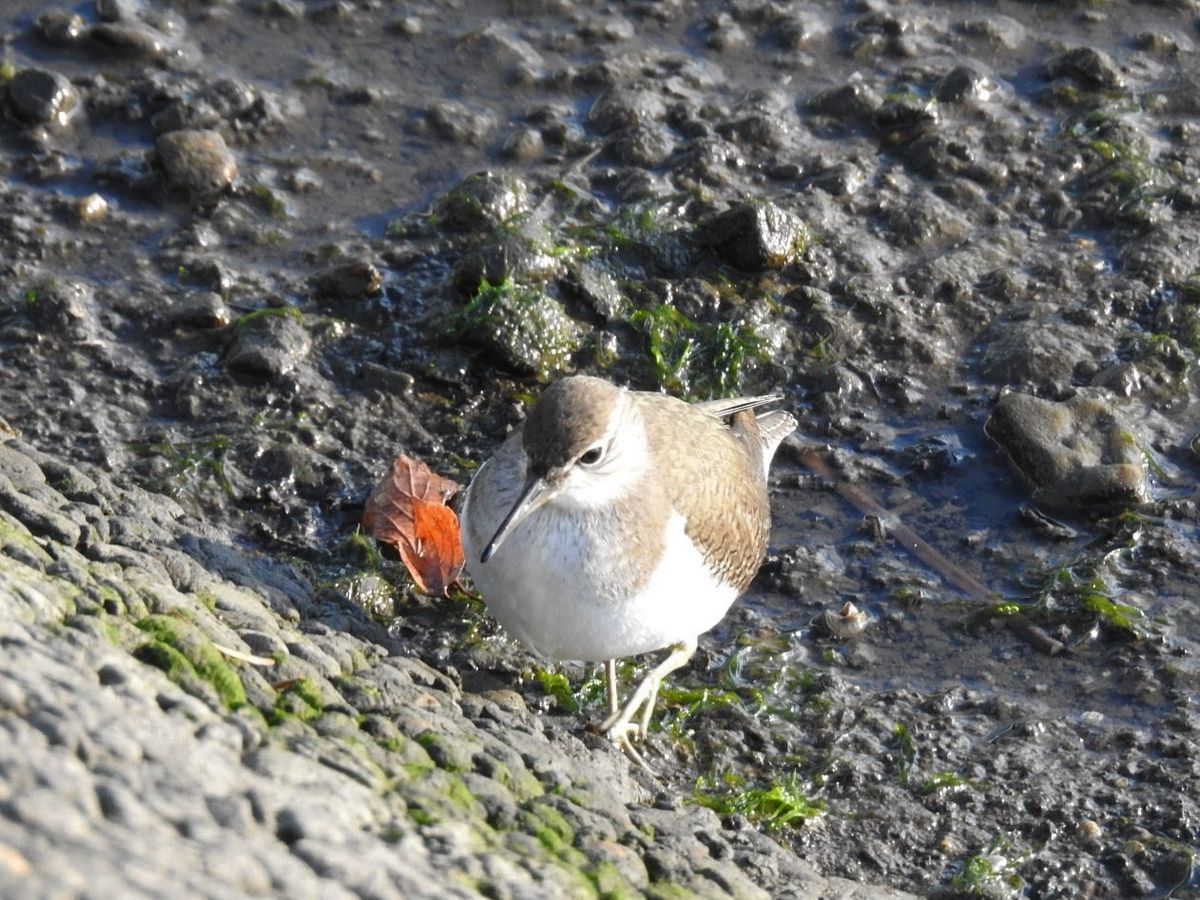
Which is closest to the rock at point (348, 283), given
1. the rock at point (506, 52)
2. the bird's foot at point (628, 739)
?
the rock at point (506, 52)

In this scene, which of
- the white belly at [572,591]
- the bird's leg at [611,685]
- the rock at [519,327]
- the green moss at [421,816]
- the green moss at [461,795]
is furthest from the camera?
the rock at [519,327]

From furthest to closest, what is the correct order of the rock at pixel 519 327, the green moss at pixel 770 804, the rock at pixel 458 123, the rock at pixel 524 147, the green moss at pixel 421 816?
the rock at pixel 458 123 < the rock at pixel 524 147 < the rock at pixel 519 327 < the green moss at pixel 770 804 < the green moss at pixel 421 816

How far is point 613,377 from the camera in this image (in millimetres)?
6840

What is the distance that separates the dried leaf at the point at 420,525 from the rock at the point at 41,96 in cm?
284

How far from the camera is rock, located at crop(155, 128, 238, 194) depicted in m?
7.30

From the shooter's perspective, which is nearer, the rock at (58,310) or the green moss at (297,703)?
the green moss at (297,703)

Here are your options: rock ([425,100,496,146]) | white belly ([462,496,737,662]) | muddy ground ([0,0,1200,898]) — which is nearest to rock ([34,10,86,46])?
muddy ground ([0,0,1200,898])

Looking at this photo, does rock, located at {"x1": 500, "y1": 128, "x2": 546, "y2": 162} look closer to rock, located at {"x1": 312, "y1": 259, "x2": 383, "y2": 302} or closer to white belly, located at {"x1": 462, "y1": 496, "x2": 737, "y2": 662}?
rock, located at {"x1": 312, "y1": 259, "x2": 383, "y2": 302}

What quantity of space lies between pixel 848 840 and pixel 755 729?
1.81 ft

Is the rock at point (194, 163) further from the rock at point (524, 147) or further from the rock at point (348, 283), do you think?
the rock at point (524, 147)

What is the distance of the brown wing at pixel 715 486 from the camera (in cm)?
530

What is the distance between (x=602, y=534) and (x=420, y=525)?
1180 millimetres

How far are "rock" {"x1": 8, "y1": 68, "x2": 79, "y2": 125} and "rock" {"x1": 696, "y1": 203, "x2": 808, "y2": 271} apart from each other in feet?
9.98

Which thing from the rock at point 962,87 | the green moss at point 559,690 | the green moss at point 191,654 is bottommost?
the green moss at point 559,690
